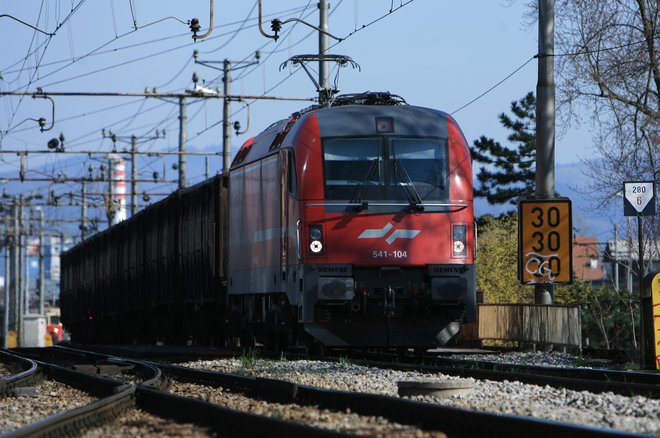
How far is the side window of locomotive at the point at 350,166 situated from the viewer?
652 inches

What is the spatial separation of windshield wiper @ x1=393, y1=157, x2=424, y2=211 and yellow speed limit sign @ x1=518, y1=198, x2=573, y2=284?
268 centimetres

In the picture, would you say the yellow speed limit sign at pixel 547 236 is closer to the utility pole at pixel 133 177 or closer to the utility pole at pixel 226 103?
the utility pole at pixel 226 103

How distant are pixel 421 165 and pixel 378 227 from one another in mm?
1107

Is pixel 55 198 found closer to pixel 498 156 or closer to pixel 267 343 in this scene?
pixel 498 156

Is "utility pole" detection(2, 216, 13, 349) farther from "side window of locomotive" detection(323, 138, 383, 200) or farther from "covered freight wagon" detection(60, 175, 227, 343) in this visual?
"side window of locomotive" detection(323, 138, 383, 200)

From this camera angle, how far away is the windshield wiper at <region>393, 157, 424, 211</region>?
1652 cm

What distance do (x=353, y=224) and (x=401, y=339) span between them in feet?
5.59

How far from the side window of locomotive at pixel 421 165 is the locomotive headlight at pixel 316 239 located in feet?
3.97

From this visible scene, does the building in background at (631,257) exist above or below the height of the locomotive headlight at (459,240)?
above

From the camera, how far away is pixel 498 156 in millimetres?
71000

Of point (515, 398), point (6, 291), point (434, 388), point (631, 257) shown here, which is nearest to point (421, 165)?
point (434, 388)

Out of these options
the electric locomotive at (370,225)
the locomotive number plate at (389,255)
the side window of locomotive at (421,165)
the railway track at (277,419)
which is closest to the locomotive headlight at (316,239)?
the electric locomotive at (370,225)

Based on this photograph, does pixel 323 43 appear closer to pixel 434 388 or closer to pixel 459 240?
pixel 459 240

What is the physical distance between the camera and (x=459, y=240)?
658 inches
